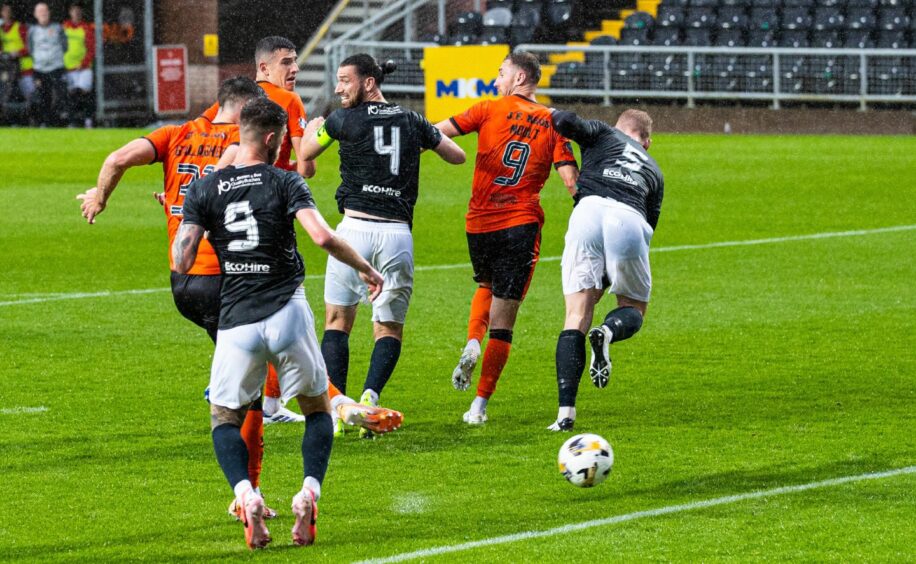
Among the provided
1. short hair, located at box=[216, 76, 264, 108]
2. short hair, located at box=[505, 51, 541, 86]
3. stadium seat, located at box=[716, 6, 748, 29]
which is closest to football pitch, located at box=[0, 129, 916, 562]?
short hair, located at box=[216, 76, 264, 108]

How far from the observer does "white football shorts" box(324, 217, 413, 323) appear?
8297 millimetres

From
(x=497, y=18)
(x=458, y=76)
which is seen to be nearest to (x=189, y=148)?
(x=458, y=76)

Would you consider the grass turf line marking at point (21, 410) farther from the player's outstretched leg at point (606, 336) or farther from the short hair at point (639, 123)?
→ the short hair at point (639, 123)

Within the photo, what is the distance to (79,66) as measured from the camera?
106 ft

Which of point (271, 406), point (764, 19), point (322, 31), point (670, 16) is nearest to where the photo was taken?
point (271, 406)

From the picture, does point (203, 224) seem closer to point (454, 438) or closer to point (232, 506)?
point (232, 506)

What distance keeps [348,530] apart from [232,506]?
0.50 metres

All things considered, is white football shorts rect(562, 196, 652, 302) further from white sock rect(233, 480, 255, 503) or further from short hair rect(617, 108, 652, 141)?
white sock rect(233, 480, 255, 503)

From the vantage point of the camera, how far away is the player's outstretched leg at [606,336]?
8.25m

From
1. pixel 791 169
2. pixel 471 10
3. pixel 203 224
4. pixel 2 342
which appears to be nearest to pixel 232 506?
pixel 203 224

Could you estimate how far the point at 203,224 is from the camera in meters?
6.18

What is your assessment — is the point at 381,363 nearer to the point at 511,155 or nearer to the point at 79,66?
the point at 511,155

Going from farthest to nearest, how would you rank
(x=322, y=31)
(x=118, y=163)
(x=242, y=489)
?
(x=322, y=31), (x=118, y=163), (x=242, y=489)

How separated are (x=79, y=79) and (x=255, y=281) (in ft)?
90.5
